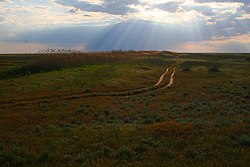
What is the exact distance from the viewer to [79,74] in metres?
40.9

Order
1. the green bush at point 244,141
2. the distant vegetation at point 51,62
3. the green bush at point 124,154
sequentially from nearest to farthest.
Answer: the green bush at point 124,154 → the green bush at point 244,141 → the distant vegetation at point 51,62

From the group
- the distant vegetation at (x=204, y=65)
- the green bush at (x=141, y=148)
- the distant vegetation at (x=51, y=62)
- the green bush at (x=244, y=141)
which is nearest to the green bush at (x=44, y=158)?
the green bush at (x=141, y=148)

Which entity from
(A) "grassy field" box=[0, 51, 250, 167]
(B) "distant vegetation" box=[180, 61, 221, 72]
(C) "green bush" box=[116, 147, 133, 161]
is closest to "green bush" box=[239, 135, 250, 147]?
(A) "grassy field" box=[0, 51, 250, 167]

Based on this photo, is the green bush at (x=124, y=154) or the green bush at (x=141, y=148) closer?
the green bush at (x=124, y=154)

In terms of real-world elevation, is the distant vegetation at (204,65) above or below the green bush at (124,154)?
above

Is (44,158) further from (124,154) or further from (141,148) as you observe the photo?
(141,148)

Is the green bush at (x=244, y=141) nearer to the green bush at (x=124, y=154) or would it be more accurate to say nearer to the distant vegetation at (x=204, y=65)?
the green bush at (x=124, y=154)

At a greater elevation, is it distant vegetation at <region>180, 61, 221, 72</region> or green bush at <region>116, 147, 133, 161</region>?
distant vegetation at <region>180, 61, 221, 72</region>

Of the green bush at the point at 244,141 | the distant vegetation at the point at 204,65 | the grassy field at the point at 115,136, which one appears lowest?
the grassy field at the point at 115,136

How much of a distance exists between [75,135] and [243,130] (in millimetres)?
7313

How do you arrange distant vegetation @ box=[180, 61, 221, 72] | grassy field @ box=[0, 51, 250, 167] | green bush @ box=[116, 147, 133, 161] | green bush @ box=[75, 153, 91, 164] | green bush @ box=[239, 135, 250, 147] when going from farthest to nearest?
distant vegetation @ box=[180, 61, 221, 72]
green bush @ box=[239, 135, 250, 147]
green bush @ box=[116, 147, 133, 161]
grassy field @ box=[0, 51, 250, 167]
green bush @ box=[75, 153, 91, 164]

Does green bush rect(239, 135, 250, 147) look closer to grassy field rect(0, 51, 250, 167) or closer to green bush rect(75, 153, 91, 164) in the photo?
grassy field rect(0, 51, 250, 167)

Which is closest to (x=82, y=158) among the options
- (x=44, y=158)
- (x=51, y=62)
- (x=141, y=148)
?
(x=44, y=158)

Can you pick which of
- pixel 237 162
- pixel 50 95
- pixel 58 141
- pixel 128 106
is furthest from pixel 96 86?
pixel 237 162
